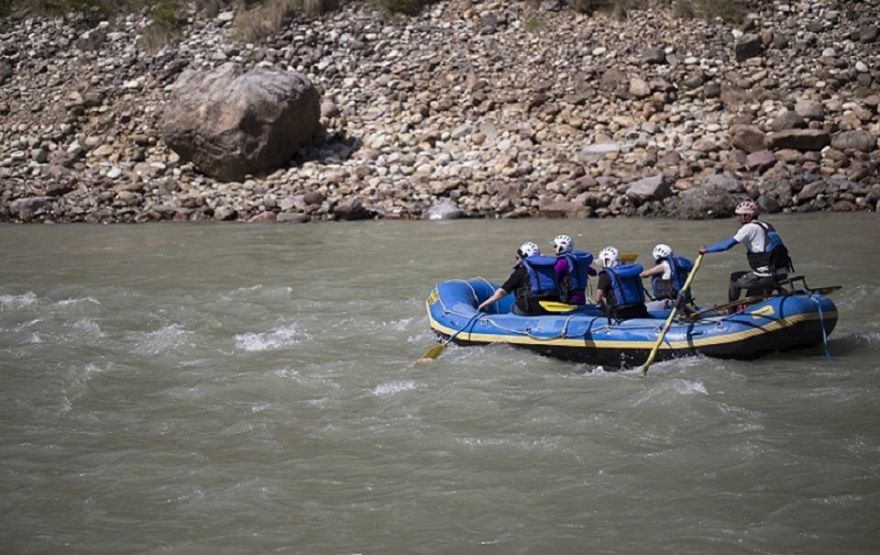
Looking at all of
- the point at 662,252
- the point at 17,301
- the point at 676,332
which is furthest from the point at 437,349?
the point at 17,301

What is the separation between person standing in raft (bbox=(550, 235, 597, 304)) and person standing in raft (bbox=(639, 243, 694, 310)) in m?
0.60

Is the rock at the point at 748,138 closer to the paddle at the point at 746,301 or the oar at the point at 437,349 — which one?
the paddle at the point at 746,301

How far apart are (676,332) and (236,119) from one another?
13.1m

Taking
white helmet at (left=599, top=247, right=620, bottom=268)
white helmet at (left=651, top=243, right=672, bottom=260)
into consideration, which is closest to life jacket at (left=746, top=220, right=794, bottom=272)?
white helmet at (left=651, top=243, right=672, bottom=260)

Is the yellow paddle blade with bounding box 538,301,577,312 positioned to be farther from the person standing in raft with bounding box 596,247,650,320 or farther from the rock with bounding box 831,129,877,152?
the rock with bounding box 831,129,877,152

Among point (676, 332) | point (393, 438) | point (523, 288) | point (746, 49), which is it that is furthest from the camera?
point (746, 49)

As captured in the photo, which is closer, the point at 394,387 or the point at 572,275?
the point at 394,387

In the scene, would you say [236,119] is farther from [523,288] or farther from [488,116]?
[523,288]

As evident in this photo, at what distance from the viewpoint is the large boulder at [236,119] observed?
19.1m

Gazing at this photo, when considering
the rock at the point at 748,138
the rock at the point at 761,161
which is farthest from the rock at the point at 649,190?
the rock at the point at 748,138

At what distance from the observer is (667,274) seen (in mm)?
9086

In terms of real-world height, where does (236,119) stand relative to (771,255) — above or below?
above

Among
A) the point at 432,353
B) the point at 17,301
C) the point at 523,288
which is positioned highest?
the point at 523,288

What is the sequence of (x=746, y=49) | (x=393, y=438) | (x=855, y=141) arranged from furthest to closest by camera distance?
(x=746, y=49), (x=855, y=141), (x=393, y=438)
